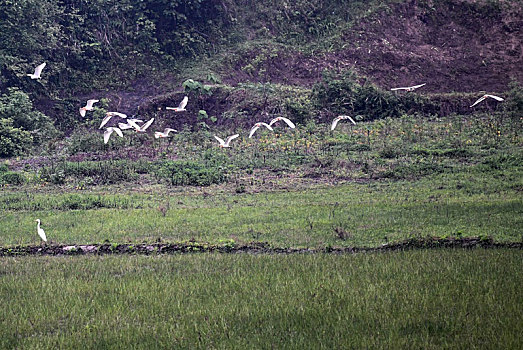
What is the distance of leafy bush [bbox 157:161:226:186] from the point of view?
15172 mm

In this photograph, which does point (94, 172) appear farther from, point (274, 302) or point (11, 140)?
point (274, 302)

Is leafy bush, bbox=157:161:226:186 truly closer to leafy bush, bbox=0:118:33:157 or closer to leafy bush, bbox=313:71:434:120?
leafy bush, bbox=0:118:33:157

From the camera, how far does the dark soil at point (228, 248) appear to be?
8.64 meters

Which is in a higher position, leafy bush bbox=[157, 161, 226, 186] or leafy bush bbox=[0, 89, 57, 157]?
leafy bush bbox=[0, 89, 57, 157]

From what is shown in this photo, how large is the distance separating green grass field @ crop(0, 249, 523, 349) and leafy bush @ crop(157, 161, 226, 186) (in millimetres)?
6736

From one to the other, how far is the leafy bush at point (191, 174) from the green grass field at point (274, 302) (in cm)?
674

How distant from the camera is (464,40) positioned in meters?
27.9

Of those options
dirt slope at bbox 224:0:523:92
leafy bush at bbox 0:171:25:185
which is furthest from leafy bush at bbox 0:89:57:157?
dirt slope at bbox 224:0:523:92

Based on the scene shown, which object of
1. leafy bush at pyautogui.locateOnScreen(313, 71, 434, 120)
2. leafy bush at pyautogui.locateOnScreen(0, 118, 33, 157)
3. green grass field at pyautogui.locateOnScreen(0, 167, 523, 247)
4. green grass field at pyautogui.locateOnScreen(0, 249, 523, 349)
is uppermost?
leafy bush at pyautogui.locateOnScreen(313, 71, 434, 120)

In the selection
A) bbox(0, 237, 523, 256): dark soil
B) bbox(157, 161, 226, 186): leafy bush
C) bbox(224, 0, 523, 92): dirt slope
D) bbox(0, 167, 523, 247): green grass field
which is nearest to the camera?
bbox(0, 237, 523, 256): dark soil

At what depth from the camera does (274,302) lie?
20.4 ft

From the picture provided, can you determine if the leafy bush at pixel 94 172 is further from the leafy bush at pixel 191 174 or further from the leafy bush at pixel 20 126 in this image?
the leafy bush at pixel 20 126

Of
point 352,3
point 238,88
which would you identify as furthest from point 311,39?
point 238,88

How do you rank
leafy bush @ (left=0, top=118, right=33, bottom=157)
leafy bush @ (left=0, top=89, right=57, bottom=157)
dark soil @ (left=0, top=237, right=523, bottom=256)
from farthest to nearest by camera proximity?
leafy bush @ (left=0, top=89, right=57, bottom=157)
leafy bush @ (left=0, top=118, right=33, bottom=157)
dark soil @ (left=0, top=237, right=523, bottom=256)
